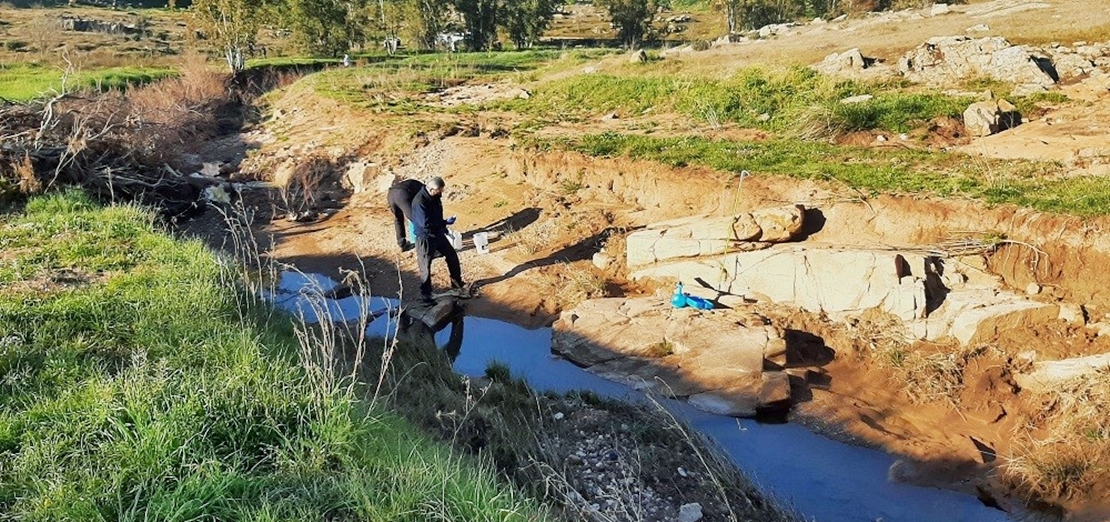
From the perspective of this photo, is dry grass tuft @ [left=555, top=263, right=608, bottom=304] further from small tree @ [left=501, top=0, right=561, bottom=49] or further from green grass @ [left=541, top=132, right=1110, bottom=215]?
small tree @ [left=501, top=0, right=561, bottom=49]

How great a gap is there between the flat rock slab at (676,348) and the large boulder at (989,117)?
591cm

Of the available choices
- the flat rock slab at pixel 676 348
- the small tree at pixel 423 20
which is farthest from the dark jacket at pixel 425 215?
the small tree at pixel 423 20

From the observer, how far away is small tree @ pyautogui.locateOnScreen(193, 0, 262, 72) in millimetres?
25172

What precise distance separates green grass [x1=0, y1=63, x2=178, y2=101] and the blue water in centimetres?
1713

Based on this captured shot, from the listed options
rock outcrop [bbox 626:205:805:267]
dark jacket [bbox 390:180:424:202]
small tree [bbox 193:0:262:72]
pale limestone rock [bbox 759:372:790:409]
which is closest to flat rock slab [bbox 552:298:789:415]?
pale limestone rock [bbox 759:372:790:409]

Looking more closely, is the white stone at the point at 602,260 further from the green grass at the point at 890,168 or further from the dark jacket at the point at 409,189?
the dark jacket at the point at 409,189

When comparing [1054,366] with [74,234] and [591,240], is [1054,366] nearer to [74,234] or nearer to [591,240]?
[591,240]

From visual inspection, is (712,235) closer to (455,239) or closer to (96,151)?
(455,239)

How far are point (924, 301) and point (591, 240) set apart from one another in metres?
4.70

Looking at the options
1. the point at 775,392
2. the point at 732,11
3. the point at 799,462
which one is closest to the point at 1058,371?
the point at 775,392

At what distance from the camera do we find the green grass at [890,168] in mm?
8633

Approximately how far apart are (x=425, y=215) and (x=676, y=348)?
11.7 feet

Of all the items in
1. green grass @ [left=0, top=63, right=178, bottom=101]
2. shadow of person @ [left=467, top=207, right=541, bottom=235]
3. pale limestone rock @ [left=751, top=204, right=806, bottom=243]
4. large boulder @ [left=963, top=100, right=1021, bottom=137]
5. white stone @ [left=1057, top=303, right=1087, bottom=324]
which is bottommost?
white stone @ [left=1057, top=303, right=1087, bottom=324]

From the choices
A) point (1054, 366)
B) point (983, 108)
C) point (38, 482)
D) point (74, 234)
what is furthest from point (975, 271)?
point (74, 234)
